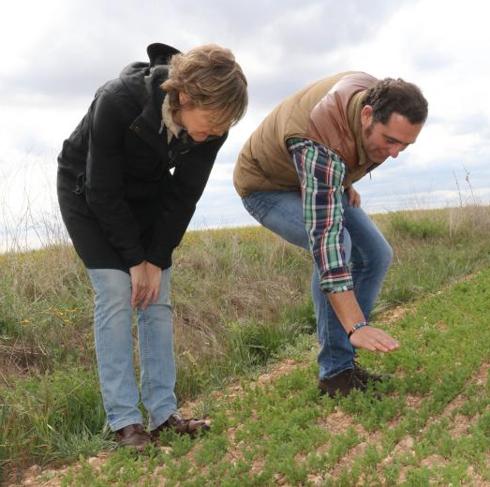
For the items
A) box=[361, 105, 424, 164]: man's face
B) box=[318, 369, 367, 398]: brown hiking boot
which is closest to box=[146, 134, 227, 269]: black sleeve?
box=[361, 105, 424, 164]: man's face

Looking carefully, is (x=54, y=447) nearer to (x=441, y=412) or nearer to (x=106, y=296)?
(x=106, y=296)

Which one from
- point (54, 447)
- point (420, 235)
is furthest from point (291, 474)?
point (420, 235)

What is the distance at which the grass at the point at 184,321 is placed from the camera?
A: 4.50 meters

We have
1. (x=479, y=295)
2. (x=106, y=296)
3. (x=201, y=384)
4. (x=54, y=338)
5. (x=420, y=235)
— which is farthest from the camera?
(x=420, y=235)

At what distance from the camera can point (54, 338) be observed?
6.08 metres

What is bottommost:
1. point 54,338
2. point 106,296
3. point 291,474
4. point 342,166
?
point 291,474

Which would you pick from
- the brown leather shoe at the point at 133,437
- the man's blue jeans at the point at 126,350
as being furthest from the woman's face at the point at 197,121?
the brown leather shoe at the point at 133,437

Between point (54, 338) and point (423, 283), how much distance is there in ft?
13.8

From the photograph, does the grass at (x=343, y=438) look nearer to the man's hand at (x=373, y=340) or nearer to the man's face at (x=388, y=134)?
the man's hand at (x=373, y=340)

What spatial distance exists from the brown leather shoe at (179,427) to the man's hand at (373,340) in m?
1.21

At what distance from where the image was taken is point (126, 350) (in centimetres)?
400

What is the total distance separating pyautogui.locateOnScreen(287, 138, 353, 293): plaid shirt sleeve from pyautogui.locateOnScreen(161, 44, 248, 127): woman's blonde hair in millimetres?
595

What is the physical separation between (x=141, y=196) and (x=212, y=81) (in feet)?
→ 3.15

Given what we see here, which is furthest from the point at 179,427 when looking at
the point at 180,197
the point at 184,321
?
the point at 184,321
